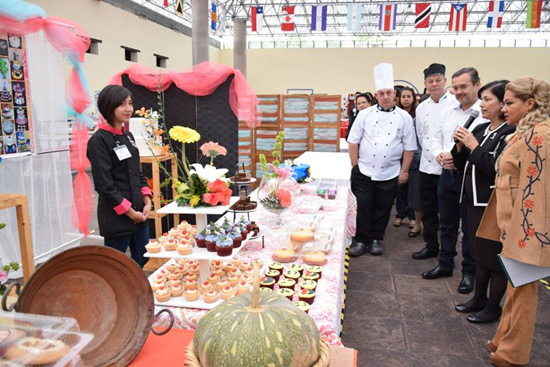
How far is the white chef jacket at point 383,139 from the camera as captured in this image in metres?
3.54

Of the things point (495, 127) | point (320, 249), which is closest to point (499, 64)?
point (495, 127)

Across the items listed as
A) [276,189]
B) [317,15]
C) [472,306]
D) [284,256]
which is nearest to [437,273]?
[472,306]

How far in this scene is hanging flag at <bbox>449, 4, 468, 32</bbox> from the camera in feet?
31.1

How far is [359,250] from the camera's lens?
3.89 metres

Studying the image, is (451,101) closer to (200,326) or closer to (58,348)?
(200,326)

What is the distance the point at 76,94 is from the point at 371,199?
302cm

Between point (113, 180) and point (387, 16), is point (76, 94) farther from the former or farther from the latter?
point (387, 16)

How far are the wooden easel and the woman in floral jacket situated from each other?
101 inches

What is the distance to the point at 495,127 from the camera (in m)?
2.38

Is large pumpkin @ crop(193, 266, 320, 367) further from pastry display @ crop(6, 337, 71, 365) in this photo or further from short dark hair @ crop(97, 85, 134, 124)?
short dark hair @ crop(97, 85, 134, 124)

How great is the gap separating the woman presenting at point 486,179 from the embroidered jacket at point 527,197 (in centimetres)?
32

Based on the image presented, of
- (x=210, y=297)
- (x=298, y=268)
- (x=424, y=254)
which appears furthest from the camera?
(x=424, y=254)

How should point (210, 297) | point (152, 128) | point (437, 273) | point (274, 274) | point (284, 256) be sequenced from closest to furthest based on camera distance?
point (210, 297), point (274, 274), point (284, 256), point (437, 273), point (152, 128)

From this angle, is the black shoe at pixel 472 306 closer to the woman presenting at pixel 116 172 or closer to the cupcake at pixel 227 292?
the cupcake at pixel 227 292
